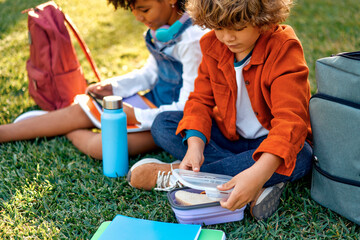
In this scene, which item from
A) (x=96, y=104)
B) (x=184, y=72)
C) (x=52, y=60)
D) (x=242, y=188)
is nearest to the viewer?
(x=242, y=188)

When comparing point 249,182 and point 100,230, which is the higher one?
point 249,182

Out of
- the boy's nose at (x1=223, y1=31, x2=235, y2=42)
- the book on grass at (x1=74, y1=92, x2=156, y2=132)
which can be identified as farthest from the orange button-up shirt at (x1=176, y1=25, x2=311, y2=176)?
the book on grass at (x1=74, y1=92, x2=156, y2=132)

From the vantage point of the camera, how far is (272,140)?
1239 millimetres

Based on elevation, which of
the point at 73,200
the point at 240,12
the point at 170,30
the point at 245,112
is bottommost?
the point at 73,200

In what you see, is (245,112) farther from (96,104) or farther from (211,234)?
(96,104)

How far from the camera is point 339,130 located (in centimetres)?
131

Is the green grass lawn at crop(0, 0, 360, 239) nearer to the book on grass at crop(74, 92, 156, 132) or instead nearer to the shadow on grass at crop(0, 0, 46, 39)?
the book on grass at crop(74, 92, 156, 132)

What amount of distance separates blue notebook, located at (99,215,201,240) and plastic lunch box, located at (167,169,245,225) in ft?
0.19

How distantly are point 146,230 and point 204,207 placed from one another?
20 cm

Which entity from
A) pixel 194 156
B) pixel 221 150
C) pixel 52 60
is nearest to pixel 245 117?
pixel 221 150

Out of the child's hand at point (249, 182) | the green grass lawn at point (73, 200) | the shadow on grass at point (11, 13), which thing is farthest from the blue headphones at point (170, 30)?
the shadow on grass at point (11, 13)

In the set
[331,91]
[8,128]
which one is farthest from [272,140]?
[8,128]

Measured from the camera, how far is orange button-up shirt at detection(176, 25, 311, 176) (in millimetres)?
1254

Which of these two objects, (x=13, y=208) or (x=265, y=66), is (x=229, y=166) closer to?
(x=265, y=66)
